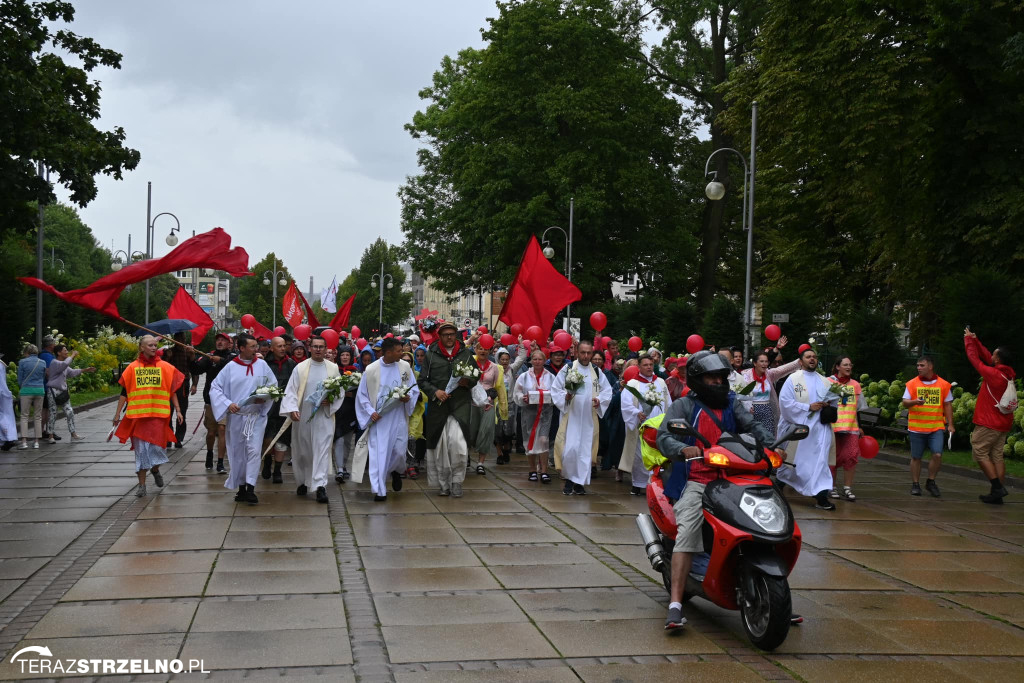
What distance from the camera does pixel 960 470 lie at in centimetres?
1648

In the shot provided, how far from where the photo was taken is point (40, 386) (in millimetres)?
17859

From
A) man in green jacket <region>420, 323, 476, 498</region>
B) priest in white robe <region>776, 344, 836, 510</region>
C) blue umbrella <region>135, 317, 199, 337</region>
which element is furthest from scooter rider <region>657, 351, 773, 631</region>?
blue umbrella <region>135, 317, 199, 337</region>

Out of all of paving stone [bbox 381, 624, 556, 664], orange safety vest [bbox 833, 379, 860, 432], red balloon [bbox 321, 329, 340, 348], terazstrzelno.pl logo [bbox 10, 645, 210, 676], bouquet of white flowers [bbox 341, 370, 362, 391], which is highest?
red balloon [bbox 321, 329, 340, 348]

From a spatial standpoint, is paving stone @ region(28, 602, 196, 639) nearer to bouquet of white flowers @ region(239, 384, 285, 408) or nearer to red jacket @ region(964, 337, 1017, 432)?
bouquet of white flowers @ region(239, 384, 285, 408)

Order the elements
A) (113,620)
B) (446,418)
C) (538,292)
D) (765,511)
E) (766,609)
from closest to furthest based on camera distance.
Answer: (766,609), (765,511), (113,620), (446,418), (538,292)

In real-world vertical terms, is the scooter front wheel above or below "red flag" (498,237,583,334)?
below

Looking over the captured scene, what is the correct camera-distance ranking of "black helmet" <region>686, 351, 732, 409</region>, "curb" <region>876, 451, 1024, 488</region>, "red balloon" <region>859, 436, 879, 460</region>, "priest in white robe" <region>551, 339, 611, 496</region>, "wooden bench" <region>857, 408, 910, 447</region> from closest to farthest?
"black helmet" <region>686, 351, 732, 409</region> < "red balloon" <region>859, 436, 879, 460</region> < "priest in white robe" <region>551, 339, 611, 496</region> < "curb" <region>876, 451, 1024, 488</region> < "wooden bench" <region>857, 408, 910, 447</region>

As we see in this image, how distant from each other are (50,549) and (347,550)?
2422 millimetres

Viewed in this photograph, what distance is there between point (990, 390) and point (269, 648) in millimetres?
9645

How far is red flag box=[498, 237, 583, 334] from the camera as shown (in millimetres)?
19625

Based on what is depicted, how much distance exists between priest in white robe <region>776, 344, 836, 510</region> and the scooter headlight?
6295 mm

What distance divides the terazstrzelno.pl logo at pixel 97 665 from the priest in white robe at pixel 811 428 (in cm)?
827

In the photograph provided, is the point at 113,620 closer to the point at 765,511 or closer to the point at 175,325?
the point at 765,511

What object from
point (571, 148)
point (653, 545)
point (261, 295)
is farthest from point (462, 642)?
point (261, 295)
